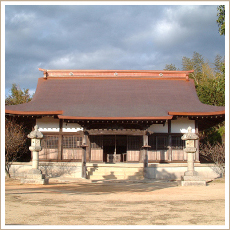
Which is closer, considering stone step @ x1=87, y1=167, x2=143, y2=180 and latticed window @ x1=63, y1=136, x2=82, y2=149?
stone step @ x1=87, y1=167, x2=143, y2=180

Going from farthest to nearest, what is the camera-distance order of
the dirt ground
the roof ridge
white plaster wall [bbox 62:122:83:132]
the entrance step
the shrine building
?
the roof ridge
white plaster wall [bbox 62:122:83:132]
the shrine building
the entrance step
the dirt ground

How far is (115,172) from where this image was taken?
1955 centimetres

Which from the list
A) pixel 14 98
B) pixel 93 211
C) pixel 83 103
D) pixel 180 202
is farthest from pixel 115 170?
pixel 14 98

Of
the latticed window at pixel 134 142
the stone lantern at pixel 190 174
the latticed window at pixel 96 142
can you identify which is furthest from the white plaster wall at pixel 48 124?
the stone lantern at pixel 190 174

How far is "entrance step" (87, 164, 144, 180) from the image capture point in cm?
1922

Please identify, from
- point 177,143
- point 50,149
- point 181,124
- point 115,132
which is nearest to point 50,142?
point 50,149

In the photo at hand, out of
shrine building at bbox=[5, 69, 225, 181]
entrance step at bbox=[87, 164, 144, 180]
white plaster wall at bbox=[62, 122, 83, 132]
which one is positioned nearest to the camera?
entrance step at bbox=[87, 164, 144, 180]

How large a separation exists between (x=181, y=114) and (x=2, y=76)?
1255 cm

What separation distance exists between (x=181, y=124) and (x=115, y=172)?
531 centimetres

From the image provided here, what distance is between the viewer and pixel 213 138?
2703 centimetres

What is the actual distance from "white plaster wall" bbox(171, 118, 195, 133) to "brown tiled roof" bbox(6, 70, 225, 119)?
872 millimetres

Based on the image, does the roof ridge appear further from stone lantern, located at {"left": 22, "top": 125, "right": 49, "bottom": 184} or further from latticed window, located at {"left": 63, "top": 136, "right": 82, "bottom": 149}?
stone lantern, located at {"left": 22, "top": 125, "right": 49, "bottom": 184}

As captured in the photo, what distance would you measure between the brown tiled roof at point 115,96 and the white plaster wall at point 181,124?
872mm

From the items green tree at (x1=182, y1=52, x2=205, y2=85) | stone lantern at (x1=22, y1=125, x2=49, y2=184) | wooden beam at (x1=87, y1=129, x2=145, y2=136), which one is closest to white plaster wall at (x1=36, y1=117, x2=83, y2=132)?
wooden beam at (x1=87, y1=129, x2=145, y2=136)
